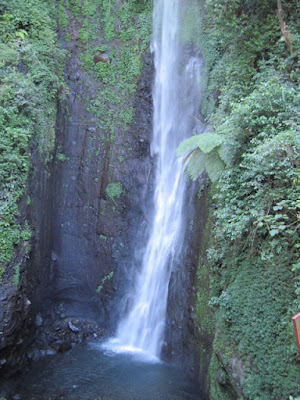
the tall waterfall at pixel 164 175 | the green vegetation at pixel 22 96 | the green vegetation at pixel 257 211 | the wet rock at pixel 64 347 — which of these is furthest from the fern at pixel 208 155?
the wet rock at pixel 64 347

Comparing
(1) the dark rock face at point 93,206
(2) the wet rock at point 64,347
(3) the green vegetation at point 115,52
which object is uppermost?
(3) the green vegetation at point 115,52

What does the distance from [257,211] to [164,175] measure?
18.1ft

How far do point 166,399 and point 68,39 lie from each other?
37.0 ft

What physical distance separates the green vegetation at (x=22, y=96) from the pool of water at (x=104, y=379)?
2908 mm

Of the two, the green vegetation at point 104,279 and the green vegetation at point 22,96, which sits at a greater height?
the green vegetation at point 22,96

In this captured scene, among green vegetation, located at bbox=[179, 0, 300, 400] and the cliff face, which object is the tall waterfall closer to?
the cliff face

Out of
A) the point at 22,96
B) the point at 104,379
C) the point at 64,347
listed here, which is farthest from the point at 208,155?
the point at 64,347

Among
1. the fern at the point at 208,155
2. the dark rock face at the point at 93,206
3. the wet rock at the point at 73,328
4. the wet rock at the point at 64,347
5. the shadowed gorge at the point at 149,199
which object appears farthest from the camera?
the dark rock face at the point at 93,206

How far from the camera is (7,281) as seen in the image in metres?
7.91

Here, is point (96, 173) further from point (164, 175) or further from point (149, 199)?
point (164, 175)

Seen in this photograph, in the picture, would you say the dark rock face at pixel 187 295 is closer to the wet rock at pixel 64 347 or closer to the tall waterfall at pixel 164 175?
the tall waterfall at pixel 164 175

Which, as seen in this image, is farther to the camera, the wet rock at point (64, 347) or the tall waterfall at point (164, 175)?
the wet rock at point (64, 347)

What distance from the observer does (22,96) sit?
9266mm

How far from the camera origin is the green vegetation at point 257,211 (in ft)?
16.9
